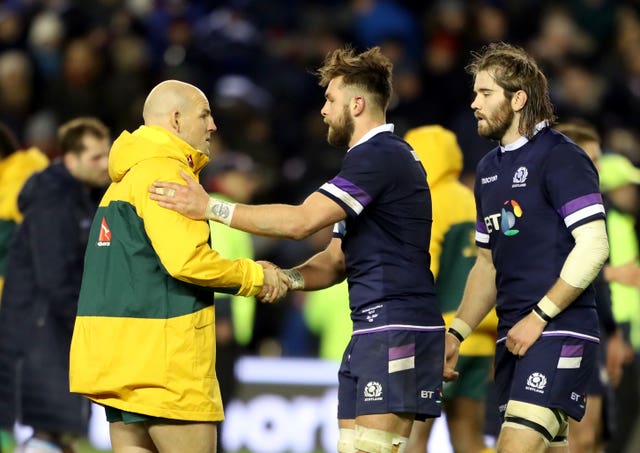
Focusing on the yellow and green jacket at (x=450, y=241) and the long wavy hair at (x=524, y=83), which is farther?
the yellow and green jacket at (x=450, y=241)

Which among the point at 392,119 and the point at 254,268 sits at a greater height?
the point at 392,119

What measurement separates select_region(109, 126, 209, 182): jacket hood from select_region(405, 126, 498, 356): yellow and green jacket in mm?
2584

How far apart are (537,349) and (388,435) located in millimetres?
784

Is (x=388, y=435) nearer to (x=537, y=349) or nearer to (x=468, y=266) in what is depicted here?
(x=537, y=349)

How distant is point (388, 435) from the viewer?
5977mm

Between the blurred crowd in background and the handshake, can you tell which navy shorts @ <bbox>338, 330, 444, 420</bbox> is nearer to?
the handshake

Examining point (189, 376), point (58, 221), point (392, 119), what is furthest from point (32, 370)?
point (392, 119)

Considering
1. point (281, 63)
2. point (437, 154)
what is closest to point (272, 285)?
point (437, 154)

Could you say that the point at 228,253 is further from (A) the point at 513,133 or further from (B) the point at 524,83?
(B) the point at 524,83

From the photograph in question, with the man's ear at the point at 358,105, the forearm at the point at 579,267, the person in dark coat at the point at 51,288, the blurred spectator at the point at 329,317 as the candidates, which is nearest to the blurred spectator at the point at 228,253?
the blurred spectator at the point at 329,317

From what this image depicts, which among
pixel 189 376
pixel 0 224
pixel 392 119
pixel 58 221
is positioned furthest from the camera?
pixel 392 119

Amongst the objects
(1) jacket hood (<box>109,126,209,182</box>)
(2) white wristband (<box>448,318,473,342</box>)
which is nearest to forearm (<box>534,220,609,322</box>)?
(2) white wristband (<box>448,318,473,342</box>)

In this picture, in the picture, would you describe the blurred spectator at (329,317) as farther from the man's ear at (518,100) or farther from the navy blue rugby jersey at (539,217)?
the man's ear at (518,100)

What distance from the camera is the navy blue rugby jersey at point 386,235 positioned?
604 centimetres
